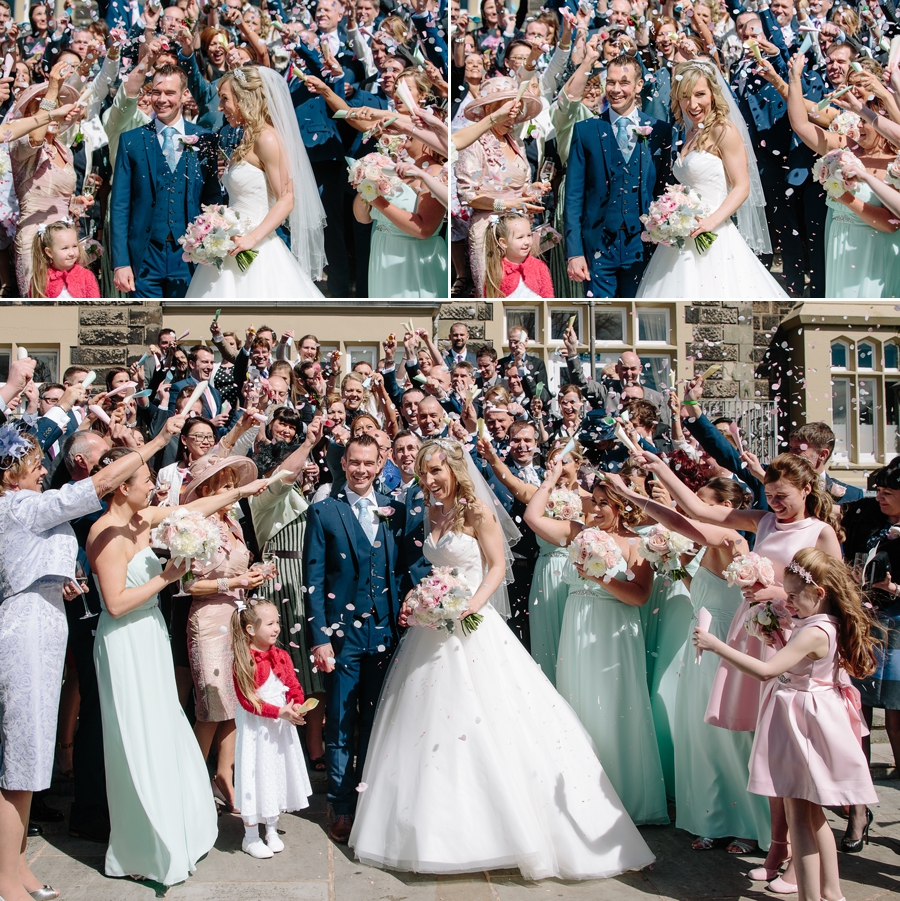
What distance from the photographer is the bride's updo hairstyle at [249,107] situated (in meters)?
5.98

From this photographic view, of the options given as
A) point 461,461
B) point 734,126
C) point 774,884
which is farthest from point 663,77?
point 774,884

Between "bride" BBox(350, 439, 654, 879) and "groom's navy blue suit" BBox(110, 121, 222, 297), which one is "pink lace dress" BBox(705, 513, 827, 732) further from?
"groom's navy blue suit" BBox(110, 121, 222, 297)

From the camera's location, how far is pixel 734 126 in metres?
6.35


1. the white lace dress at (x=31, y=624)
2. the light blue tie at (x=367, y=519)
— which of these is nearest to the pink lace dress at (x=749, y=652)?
the light blue tie at (x=367, y=519)

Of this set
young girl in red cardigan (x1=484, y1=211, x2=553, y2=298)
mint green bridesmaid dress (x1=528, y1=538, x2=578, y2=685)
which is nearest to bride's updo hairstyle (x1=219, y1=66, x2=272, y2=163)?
young girl in red cardigan (x1=484, y1=211, x2=553, y2=298)

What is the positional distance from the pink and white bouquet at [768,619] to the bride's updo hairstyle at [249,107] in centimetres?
404

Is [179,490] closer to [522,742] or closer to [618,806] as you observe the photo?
[522,742]

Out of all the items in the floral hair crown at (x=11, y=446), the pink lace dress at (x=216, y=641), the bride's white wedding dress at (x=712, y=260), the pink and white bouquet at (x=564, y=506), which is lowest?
the pink lace dress at (x=216, y=641)

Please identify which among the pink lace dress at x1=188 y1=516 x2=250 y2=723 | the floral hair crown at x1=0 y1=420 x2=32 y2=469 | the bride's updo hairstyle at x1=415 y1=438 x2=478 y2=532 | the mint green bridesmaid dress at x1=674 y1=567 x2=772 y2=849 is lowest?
the mint green bridesmaid dress at x1=674 y1=567 x2=772 y2=849

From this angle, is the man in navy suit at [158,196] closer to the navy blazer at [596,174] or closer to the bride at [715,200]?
the navy blazer at [596,174]

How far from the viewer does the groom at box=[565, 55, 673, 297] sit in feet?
21.7

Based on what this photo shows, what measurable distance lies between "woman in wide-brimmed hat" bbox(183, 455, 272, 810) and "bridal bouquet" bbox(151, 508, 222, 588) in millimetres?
380

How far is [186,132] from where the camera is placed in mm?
6406

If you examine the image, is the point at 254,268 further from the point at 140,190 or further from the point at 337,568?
the point at 337,568
